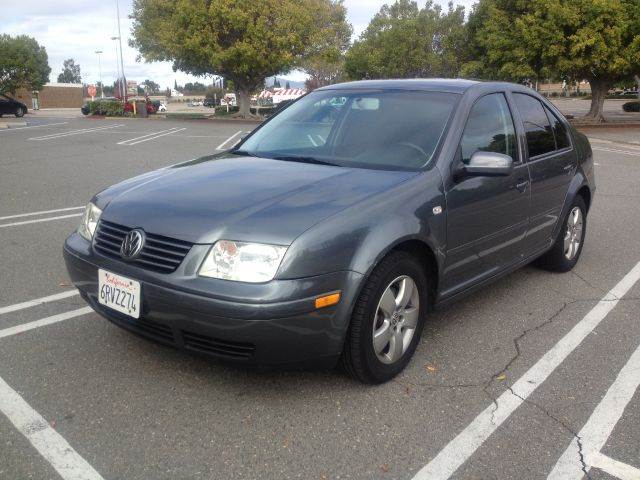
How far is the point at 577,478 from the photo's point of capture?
8.24ft

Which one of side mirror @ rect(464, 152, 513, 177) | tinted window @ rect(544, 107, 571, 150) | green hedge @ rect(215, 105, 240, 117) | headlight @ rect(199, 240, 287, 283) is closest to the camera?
headlight @ rect(199, 240, 287, 283)

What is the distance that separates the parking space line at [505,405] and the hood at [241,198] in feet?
3.75

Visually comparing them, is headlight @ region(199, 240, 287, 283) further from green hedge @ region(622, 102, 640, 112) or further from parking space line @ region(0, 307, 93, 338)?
green hedge @ region(622, 102, 640, 112)

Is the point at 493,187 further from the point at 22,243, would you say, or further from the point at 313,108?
the point at 22,243

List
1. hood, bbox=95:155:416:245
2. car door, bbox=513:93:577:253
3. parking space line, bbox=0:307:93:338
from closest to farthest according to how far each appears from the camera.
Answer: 1. hood, bbox=95:155:416:245
2. parking space line, bbox=0:307:93:338
3. car door, bbox=513:93:577:253

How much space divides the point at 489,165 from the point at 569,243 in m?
2.21

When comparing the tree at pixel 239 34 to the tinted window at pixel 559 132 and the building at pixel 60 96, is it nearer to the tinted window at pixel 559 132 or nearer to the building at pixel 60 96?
the tinted window at pixel 559 132

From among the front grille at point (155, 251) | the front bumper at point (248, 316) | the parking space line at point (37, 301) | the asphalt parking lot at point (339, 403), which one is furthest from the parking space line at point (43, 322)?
the front bumper at point (248, 316)

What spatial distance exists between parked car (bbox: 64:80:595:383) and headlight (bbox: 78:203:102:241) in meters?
0.01

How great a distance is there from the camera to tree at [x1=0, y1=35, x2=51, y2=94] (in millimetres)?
60491

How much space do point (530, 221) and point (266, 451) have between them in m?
2.66

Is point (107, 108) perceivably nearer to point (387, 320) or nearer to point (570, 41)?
point (570, 41)

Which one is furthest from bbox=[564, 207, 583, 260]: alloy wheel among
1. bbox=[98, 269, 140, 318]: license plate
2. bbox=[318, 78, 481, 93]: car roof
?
bbox=[98, 269, 140, 318]: license plate

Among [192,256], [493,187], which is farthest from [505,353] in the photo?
[192,256]
